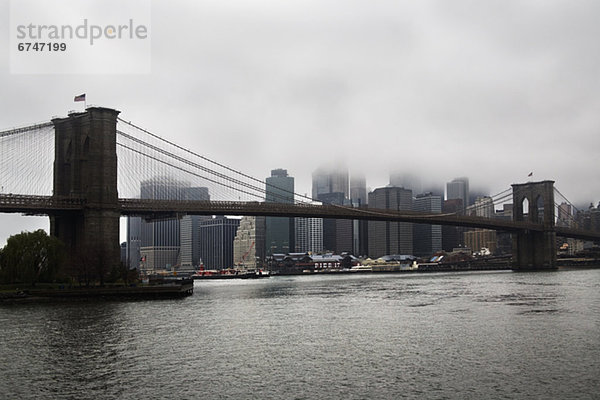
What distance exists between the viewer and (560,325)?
114ft

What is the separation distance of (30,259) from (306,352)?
40.2 meters

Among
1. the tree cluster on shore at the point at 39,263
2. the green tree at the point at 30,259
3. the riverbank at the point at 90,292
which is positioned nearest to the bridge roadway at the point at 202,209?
the tree cluster on shore at the point at 39,263

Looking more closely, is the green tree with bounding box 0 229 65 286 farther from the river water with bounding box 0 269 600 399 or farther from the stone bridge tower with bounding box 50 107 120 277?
the river water with bounding box 0 269 600 399

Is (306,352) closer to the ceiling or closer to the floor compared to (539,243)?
closer to the floor

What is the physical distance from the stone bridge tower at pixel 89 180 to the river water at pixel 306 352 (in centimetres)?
2186

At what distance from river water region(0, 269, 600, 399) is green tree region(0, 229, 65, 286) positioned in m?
14.2

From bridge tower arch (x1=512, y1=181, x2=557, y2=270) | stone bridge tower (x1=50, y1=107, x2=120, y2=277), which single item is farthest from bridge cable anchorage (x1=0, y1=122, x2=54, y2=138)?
bridge tower arch (x1=512, y1=181, x2=557, y2=270)

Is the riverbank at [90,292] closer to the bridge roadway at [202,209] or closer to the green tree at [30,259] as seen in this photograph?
the green tree at [30,259]

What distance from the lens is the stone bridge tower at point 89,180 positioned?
68188 millimetres

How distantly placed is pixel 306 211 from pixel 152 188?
20.8 m

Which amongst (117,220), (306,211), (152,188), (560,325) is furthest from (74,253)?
(560,325)

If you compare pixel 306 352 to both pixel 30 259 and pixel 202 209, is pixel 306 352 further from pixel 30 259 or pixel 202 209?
pixel 202 209

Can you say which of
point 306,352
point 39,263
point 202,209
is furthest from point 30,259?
point 306,352

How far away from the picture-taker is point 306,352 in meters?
28.2
